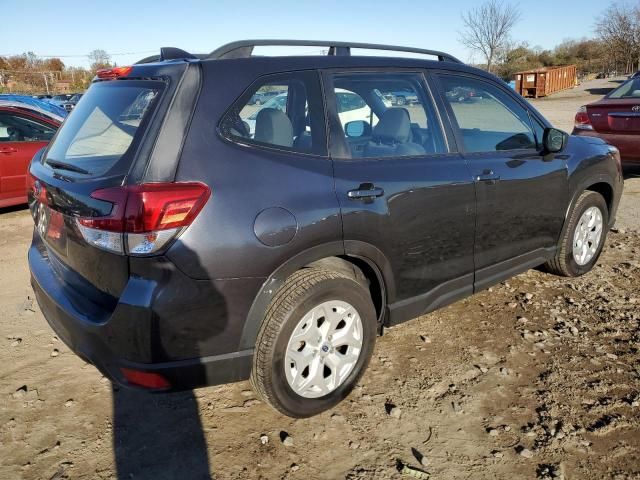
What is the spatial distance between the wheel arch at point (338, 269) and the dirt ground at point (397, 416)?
1.76 feet

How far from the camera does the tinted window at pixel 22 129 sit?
6.57 m

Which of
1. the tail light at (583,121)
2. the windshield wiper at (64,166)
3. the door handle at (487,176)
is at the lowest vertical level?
the door handle at (487,176)

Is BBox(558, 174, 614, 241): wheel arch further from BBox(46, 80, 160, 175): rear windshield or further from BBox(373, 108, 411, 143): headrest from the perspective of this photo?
BBox(46, 80, 160, 175): rear windshield

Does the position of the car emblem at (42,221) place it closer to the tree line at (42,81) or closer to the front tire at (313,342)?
the front tire at (313,342)

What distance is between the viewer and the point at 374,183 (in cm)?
268

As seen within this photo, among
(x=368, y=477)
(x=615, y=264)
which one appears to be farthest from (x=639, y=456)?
(x=615, y=264)

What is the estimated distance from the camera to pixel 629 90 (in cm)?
773

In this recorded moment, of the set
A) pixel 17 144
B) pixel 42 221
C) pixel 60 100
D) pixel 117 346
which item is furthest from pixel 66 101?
pixel 117 346

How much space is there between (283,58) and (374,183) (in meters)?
0.78

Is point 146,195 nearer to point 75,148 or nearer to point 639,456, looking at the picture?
point 75,148

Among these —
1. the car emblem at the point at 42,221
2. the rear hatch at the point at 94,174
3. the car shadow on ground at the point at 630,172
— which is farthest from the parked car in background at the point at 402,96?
the car shadow on ground at the point at 630,172

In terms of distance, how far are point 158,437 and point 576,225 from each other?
11.2 ft

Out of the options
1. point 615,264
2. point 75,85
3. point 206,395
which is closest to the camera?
point 206,395

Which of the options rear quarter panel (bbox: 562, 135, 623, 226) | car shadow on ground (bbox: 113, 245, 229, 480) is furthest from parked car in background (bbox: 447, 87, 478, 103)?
car shadow on ground (bbox: 113, 245, 229, 480)
